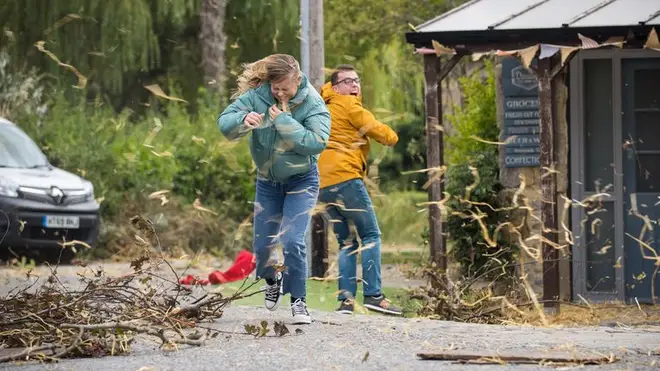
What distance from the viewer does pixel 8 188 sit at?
18328 millimetres

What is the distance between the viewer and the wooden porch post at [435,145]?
14234mm

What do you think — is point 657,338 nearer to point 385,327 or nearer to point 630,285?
point 385,327

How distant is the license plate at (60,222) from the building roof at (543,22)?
5977 millimetres

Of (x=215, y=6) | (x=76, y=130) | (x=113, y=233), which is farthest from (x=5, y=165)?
(x=215, y=6)

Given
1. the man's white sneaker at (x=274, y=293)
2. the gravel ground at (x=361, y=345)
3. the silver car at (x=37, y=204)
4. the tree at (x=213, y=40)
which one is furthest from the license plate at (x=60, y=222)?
the tree at (x=213, y=40)

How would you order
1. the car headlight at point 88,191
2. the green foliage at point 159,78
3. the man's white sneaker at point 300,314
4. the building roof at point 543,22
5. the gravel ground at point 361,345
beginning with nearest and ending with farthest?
1. the gravel ground at point 361,345
2. the man's white sneaker at point 300,314
3. the building roof at point 543,22
4. the car headlight at point 88,191
5. the green foliage at point 159,78

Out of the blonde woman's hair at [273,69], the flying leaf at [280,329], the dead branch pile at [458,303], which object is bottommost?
the dead branch pile at [458,303]

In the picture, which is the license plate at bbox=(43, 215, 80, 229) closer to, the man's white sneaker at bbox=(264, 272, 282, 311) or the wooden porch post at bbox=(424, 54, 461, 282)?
the wooden porch post at bbox=(424, 54, 461, 282)

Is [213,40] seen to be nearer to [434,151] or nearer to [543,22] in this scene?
[434,151]

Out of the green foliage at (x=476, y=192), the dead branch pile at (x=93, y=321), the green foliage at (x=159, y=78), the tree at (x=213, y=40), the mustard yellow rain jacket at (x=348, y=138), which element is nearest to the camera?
the dead branch pile at (x=93, y=321)

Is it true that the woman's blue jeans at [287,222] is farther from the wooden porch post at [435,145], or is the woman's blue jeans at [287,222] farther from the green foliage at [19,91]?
the green foliage at [19,91]

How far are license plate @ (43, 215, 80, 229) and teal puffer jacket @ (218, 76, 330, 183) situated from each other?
841 cm

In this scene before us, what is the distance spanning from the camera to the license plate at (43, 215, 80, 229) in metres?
18.5

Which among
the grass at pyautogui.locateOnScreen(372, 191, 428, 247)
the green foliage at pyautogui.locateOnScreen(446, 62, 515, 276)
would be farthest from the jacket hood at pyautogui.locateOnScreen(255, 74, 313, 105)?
the grass at pyautogui.locateOnScreen(372, 191, 428, 247)
